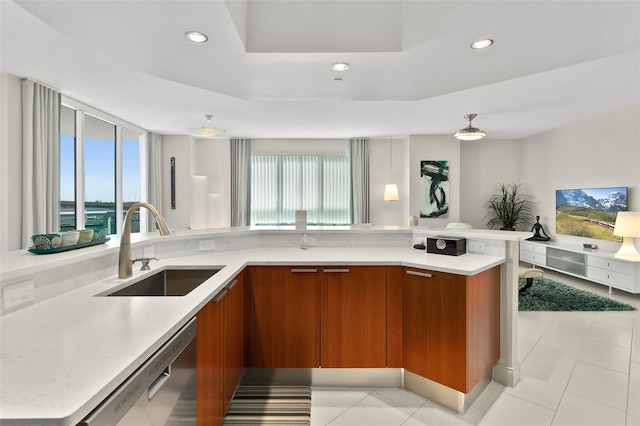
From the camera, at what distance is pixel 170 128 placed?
5551 millimetres

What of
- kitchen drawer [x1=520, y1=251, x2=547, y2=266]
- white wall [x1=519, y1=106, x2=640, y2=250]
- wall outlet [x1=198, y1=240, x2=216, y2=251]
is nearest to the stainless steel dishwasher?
wall outlet [x1=198, y1=240, x2=216, y2=251]

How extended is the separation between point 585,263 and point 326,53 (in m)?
5.08

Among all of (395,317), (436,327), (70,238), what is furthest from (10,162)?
(436,327)

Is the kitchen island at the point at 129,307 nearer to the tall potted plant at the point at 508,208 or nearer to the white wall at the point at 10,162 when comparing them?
the white wall at the point at 10,162

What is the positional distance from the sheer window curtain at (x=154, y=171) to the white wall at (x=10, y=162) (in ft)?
8.60

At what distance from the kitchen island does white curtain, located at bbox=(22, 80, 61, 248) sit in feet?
7.60

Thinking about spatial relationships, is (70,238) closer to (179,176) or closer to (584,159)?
(179,176)

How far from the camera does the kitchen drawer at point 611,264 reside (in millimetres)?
4059

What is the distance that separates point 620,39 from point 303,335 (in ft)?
10.5

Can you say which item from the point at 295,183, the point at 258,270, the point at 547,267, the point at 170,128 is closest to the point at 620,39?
the point at 258,270

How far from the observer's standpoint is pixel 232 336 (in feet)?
5.78

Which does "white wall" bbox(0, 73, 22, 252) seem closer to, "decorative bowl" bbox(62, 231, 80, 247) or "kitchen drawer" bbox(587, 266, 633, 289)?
"decorative bowl" bbox(62, 231, 80, 247)

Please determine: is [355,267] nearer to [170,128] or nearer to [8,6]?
[8,6]

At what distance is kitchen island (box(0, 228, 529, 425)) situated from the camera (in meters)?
0.67
